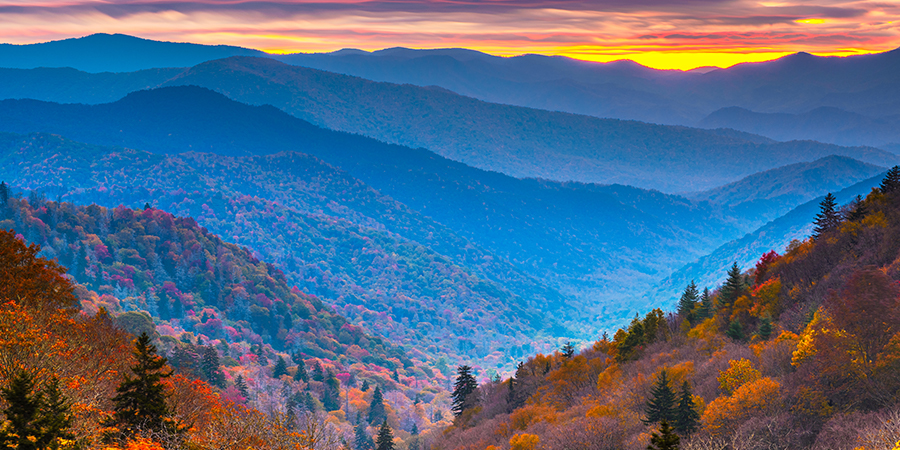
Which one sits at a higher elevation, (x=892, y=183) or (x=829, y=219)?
(x=892, y=183)

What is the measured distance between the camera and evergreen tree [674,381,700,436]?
46.0 meters

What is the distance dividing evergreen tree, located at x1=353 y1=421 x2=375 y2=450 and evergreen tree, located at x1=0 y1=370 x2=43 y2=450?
361ft

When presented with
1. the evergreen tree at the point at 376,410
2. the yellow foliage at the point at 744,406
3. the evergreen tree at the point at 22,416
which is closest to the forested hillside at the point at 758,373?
the yellow foliage at the point at 744,406

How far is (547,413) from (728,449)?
110ft

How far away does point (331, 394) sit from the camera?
540 ft

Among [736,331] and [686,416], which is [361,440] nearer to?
[736,331]

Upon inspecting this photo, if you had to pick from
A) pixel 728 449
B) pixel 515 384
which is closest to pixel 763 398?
pixel 728 449

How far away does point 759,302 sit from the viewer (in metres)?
72.8

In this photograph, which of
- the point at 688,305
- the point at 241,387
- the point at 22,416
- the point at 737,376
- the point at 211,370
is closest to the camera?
the point at 22,416

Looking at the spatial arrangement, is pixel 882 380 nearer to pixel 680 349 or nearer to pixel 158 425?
pixel 680 349

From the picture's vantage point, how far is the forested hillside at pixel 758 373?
3988 centimetres

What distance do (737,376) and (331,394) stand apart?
131 metres

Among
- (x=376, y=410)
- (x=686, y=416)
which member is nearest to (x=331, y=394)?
(x=376, y=410)

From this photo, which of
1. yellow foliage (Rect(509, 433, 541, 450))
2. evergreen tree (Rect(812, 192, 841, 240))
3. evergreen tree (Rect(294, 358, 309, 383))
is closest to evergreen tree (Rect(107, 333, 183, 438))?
yellow foliage (Rect(509, 433, 541, 450))
